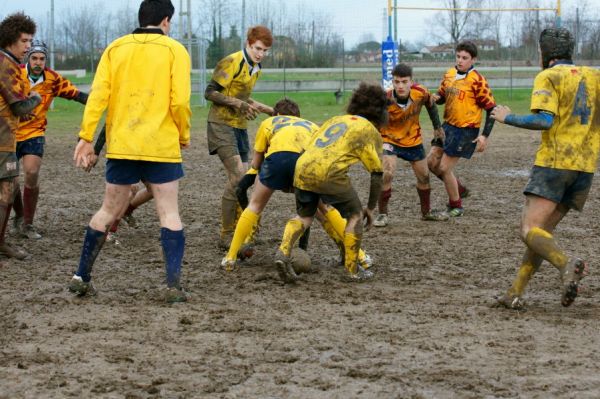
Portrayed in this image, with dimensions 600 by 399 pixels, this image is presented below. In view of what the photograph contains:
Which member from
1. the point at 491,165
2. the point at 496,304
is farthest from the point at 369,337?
the point at 491,165

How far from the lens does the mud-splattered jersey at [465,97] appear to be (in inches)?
434

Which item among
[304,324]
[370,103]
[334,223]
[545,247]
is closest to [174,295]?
[304,324]

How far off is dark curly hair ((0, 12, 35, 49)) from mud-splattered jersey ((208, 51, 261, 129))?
1866 mm

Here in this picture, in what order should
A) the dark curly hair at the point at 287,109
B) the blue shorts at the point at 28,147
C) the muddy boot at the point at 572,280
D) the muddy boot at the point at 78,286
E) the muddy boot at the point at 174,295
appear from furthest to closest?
the blue shorts at the point at 28,147, the dark curly hair at the point at 287,109, the muddy boot at the point at 78,286, the muddy boot at the point at 174,295, the muddy boot at the point at 572,280

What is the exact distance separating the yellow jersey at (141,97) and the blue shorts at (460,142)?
5097 millimetres

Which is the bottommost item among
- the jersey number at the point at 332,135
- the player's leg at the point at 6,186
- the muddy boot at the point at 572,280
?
the muddy boot at the point at 572,280

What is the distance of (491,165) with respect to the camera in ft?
50.7

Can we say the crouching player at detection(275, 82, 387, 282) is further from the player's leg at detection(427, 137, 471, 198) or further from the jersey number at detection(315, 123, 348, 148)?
the player's leg at detection(427, 137, 471, 198)

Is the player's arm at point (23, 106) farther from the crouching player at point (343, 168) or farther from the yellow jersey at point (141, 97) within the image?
the crouching player at point (343, 168)

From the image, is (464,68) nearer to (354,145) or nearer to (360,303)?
(354,145)

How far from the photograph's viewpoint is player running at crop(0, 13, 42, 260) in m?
8.05

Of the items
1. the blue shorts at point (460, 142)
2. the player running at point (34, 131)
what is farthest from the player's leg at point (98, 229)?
the blue shorts at point (460, 142)

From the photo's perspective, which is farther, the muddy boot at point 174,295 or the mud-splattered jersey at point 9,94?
the mud-splattered jersey at point 9,94

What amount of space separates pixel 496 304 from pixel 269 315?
5.34 feet
